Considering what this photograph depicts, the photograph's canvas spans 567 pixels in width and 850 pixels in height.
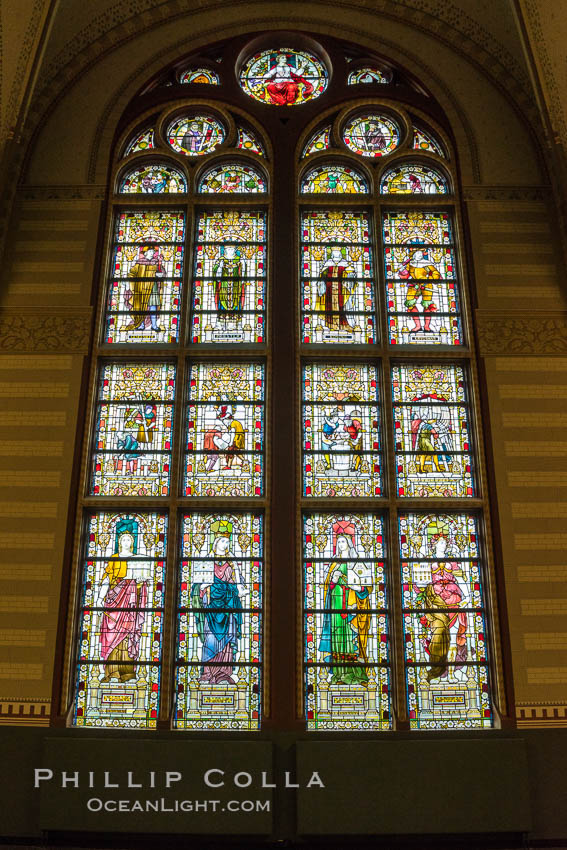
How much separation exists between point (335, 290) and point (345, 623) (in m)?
3.52

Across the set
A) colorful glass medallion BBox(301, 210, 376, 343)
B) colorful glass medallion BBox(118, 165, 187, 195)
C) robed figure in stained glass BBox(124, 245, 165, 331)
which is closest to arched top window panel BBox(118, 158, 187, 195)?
colorful glass medallion BBox(118, 165, 187, 195)

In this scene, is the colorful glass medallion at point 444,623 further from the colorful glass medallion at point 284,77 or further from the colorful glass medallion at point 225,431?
the colorful glass medallion at point 284,77

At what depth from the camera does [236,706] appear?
27.8 feet

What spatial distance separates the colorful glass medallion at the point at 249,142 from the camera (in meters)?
10.9

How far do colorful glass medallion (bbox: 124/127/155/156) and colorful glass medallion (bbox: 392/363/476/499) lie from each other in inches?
156

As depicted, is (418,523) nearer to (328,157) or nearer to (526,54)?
(328,157)

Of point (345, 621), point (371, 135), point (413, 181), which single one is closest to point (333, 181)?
point (371, 135)

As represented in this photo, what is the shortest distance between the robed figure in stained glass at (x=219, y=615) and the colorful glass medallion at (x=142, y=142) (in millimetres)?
4750

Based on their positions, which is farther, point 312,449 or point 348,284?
point 348,284

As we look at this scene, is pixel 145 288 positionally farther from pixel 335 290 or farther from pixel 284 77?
pixel 284 77

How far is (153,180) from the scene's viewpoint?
10.8 metres

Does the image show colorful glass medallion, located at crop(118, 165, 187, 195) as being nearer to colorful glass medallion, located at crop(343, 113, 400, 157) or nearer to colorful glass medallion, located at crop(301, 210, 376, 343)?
colorful glass medallion, located at crop(301, 210, 376, 343)

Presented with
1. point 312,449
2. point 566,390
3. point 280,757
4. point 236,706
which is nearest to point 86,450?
point 312,449

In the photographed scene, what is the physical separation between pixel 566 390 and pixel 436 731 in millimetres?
3467
